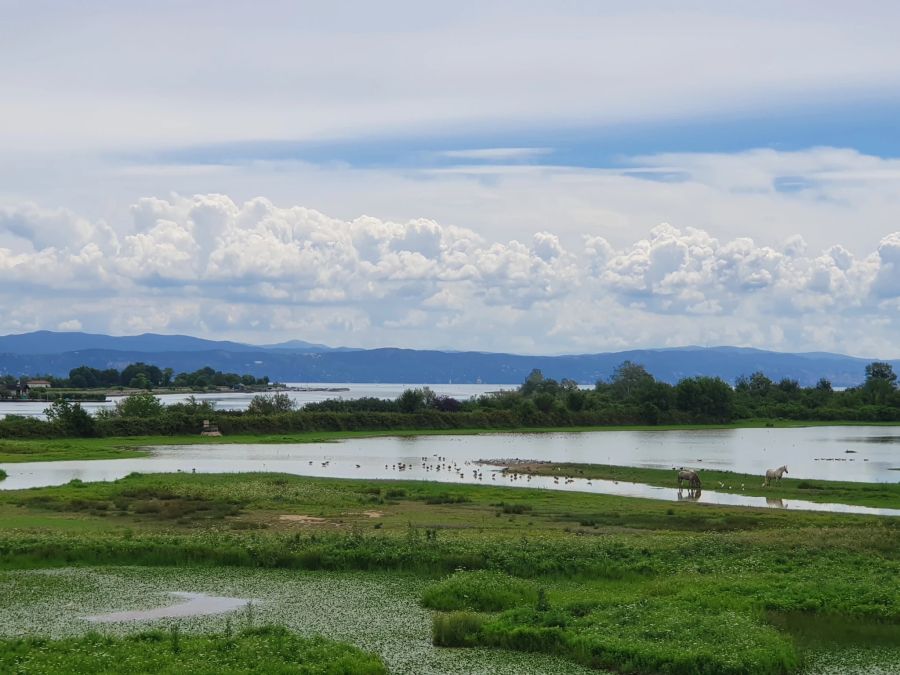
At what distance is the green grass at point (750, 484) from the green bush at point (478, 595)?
101 ft

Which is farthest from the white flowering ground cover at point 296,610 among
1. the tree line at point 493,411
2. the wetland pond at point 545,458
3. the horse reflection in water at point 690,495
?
the tree line at point 493,411

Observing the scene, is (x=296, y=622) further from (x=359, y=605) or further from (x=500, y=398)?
(x=500, y=398)

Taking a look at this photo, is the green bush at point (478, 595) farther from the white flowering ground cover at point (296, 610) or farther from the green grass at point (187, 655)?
the green grass at point (187, 655)

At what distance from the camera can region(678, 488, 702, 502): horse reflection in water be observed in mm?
50562

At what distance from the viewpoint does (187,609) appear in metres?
22.2

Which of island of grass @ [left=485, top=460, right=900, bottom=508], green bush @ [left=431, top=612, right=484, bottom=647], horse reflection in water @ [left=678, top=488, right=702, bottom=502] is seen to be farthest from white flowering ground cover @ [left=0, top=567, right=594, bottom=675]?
island of grass @ [left=485, top=460, right=900, bottom=508]

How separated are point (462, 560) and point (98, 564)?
1011cm

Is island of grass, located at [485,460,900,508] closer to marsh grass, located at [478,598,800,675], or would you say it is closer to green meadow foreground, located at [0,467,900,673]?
green meadow foreground, located at [0,467,900,673]

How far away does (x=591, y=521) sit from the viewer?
3759cm

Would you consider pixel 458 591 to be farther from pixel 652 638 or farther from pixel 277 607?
pixel 652 638

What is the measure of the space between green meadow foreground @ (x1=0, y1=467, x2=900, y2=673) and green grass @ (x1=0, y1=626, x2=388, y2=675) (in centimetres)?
5

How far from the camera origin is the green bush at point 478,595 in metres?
21.8

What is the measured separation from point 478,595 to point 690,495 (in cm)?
3317

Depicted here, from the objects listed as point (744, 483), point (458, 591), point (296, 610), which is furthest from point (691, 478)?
point (296, 610)
